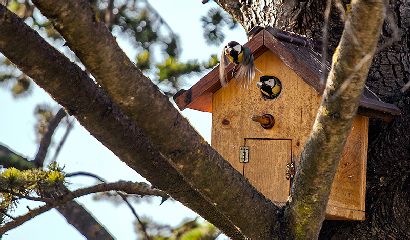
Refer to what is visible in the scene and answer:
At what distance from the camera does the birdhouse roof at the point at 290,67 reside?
3.37m

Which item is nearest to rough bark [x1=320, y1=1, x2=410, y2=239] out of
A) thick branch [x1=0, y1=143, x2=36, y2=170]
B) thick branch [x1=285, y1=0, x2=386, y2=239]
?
thick branch [x1=285, y1=0, x2=386, y2=239]

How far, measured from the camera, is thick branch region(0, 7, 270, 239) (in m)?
2.57

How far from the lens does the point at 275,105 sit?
11.5 feet

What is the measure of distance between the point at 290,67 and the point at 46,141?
2857mm

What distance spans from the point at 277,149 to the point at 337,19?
0.61 metres

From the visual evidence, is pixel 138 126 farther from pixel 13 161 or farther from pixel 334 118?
pixel 13 161

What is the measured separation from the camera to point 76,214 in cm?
571

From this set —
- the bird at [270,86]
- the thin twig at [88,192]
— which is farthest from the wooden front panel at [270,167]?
the thin twig at [88,192]

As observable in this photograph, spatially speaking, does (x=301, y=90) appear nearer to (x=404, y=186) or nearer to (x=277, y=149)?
(x=277, y=149)

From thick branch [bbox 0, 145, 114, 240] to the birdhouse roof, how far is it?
174cm

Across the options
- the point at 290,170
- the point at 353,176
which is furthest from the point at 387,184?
the point at 290,170

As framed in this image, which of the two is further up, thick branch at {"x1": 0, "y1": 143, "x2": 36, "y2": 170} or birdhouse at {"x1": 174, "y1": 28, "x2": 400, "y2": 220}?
thick branch at {"x1": 0, "y1": 143, "x2": 36, "y2": 170}

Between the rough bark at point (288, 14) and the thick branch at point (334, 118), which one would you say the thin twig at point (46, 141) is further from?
the thick branch at point (334, 118)

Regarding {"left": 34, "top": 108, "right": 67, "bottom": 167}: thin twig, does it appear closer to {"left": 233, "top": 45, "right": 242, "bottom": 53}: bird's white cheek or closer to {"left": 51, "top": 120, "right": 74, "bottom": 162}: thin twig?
{"left": 51, "top": 120, "right": 74, "bottom": 162}: thin twig
